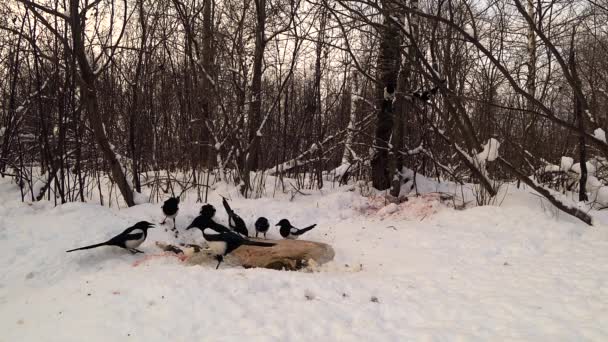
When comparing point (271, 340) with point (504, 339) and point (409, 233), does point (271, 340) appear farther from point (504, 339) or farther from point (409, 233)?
point (409, 233)

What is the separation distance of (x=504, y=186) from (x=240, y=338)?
5.62 meters

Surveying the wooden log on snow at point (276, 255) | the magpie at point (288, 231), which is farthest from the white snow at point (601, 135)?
the magpie at point (288, 231)

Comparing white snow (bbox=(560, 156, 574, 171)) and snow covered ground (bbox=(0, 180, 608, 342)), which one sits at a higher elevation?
white snow (bbox=(560, 156, 574, 171))

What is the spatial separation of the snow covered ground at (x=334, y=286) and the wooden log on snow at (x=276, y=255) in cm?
18

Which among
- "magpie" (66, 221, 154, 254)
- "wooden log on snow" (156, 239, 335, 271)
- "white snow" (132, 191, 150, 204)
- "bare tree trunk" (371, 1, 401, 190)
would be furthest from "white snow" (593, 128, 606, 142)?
"white snow" (132, 191, 150, 204)

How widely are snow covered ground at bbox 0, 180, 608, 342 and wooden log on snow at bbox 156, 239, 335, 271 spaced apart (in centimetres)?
18

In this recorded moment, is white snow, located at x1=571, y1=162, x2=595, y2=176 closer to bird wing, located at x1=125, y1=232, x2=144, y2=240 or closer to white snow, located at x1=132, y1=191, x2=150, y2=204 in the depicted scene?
bird wing, located at x1=125, y1=232, x2=144, y2=240

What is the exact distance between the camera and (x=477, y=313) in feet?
10.3

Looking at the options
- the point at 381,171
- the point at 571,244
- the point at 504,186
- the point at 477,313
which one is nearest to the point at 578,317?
the point at 477,313

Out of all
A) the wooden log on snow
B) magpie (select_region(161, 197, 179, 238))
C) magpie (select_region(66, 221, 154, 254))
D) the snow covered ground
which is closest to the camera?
the snow covered ground

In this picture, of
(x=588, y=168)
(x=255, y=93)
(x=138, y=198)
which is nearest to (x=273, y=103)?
(x=255, y=93)

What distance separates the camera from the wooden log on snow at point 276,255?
447cm

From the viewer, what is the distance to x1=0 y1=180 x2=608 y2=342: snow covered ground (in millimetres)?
2861

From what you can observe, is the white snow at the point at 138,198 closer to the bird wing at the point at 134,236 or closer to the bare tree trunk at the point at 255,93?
the bare tree trunk at the point at 255,93
